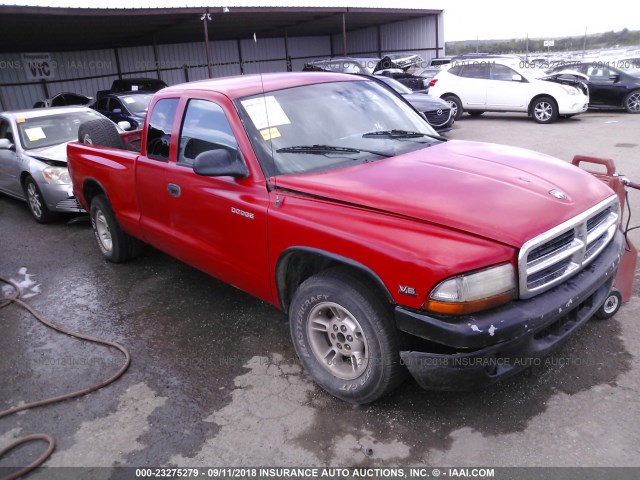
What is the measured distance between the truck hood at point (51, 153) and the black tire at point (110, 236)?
197 cm

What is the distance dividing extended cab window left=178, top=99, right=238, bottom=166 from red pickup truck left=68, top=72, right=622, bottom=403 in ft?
0.05

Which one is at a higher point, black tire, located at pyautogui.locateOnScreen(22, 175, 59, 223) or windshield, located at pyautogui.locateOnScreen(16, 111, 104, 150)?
windshield, located at pyautogui.locateOnScreen(16, 111, 104, 150)

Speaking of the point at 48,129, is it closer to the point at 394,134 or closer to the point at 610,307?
the point at 394,134

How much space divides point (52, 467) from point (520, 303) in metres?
2.58

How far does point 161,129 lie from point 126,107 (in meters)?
8.68

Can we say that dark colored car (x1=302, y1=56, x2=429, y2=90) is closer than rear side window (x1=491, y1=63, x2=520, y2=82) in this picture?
No

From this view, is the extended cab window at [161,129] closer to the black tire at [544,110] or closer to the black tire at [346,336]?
the black tire at [346,336]

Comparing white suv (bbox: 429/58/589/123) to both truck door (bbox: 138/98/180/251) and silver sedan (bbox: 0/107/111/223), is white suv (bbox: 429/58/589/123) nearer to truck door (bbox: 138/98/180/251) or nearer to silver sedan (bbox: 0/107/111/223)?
silver sedan (bbox: 0/107/111/223)

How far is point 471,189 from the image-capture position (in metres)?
2.85

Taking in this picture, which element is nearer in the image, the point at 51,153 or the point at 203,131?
the point at 203,131

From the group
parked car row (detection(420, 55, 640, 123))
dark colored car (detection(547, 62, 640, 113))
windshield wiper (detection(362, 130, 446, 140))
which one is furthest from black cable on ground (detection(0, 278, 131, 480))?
dark colored car (detection(547, 62, 640, 113))

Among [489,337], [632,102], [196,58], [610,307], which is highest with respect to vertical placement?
[196,58]

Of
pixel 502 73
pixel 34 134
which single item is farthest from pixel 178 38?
pixel 34 134

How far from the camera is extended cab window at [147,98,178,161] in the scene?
4.12 meters
